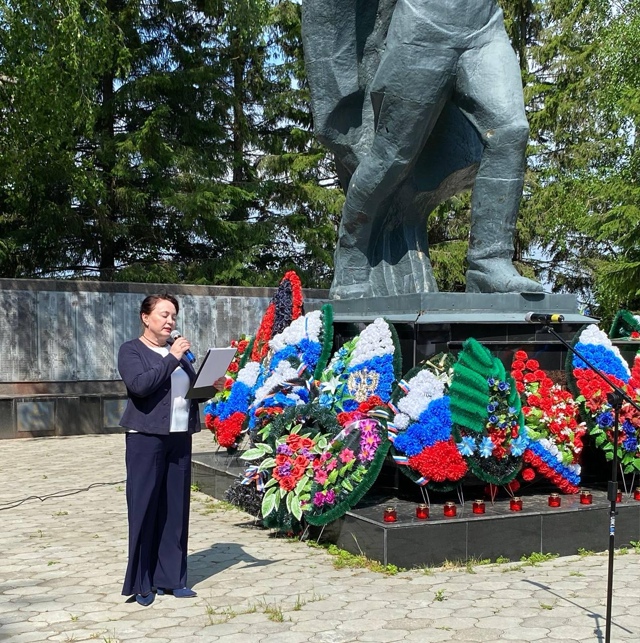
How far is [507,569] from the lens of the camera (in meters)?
4.80

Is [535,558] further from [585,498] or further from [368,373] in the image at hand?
[368,373]

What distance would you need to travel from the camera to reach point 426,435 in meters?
5.16

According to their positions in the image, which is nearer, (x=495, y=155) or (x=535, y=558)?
(x=535, y=558)

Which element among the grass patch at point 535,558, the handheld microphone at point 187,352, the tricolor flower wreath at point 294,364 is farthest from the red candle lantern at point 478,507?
the handheld microphone at point 187,352

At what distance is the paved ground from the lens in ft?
12.3

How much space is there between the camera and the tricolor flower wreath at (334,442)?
517 cm

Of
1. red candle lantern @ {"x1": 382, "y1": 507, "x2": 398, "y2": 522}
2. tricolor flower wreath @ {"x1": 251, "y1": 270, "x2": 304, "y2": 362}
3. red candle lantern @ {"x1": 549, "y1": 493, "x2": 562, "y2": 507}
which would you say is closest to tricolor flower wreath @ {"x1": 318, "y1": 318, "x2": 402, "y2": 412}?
red candle lantern @ {"x1": 382, "y1": 507, "x2": 398, "y2": 522}

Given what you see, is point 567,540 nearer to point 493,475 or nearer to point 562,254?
point 493,475

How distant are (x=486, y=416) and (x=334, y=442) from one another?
0.88 meters

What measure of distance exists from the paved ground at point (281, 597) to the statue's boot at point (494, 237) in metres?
1.93

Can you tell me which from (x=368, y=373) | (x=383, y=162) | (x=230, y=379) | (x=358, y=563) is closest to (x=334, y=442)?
(x=368, y=373)

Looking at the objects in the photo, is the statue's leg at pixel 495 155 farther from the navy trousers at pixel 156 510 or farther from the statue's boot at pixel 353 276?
the navy trousers at pixel 156 510

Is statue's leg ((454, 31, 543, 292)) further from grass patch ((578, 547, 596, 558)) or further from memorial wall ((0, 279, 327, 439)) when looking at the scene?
memorial wall ((0, 279, 327, 439))

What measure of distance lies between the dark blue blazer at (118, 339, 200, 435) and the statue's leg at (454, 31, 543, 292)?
8.65 ft
